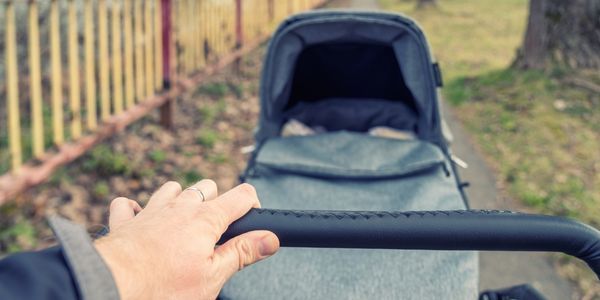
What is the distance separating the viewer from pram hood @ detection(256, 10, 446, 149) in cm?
294

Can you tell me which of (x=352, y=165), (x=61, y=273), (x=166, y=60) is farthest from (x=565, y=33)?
(x=61, y=273)

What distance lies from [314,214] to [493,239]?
0.33 meters

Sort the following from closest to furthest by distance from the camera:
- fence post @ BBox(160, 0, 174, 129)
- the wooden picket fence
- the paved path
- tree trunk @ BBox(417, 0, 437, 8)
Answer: the paved path, the wooden picket fence, fence post @ BBox(160, 0, 174, 129), tree trunk @ BBox(417, 0, 437, 8)

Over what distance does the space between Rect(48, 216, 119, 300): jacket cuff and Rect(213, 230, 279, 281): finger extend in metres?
0.27

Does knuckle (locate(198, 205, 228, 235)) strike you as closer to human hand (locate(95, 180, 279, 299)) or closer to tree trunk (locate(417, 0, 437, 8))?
human hand (locate(95, 180, 279, 299))

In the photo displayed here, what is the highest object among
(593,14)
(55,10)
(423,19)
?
(55,10)

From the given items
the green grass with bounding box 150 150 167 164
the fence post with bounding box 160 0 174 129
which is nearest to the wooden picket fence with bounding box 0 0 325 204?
the fence post with bounding box 160 0 174 129

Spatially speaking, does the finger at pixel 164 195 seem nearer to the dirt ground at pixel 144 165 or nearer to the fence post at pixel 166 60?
the dirt ground at pixel 144 165

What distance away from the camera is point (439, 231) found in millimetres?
1186

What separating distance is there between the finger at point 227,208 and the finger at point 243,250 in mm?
33

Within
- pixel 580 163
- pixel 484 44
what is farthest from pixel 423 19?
pixel 580 163

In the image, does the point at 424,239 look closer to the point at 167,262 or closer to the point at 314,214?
the point at 314,214

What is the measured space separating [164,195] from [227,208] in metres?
0.21

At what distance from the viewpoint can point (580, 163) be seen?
17.6 feet
